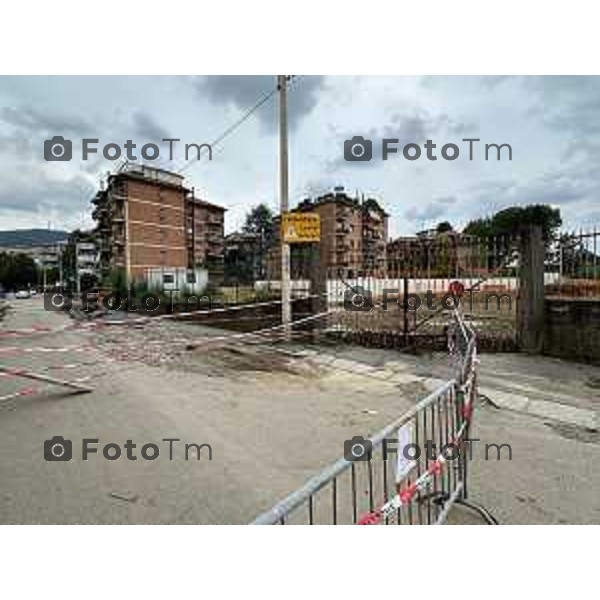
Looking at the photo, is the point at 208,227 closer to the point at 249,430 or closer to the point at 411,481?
the point at 249,430

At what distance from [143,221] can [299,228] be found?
168 ft

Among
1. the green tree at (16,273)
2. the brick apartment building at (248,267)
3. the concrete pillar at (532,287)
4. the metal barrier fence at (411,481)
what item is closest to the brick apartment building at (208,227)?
the green tree at (16,273)

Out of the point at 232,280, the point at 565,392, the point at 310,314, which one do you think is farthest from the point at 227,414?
the point at 232,280

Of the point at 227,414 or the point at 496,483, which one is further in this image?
the point at 227,414

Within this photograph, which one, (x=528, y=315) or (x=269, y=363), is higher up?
(x=528, y=315)

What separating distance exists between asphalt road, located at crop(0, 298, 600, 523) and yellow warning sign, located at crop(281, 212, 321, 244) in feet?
9.85

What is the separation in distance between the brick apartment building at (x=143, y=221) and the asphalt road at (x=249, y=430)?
4597 cm

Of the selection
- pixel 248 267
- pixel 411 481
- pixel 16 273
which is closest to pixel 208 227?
pixel 16 273

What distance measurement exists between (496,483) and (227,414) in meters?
3.19

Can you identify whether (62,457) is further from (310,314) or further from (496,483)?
(310,314)

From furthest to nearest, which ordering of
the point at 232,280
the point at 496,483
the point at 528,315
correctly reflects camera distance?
the point at 232,280, the point at 528,315, the point at 496,483

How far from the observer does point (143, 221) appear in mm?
58438

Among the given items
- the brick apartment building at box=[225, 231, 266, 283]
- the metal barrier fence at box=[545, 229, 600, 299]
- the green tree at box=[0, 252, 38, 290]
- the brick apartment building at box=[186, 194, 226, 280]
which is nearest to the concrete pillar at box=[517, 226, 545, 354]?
the metal barrier fence at box=[545, 229, 600, 299]

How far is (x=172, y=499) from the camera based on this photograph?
360 cm
